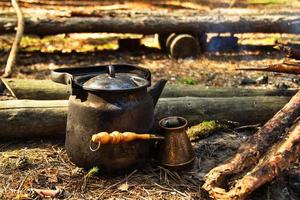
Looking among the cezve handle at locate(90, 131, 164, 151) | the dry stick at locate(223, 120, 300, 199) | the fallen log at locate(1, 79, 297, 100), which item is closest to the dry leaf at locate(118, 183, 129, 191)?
Answer: the cezve handle at locate(90, 131, 164, 151)

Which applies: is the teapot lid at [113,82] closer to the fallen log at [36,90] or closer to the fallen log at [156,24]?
the fallen log at [36,90]

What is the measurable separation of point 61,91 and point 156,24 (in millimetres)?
3851

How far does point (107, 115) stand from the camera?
119 inches

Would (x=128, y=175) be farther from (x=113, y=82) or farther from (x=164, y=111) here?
(x=164, y=111)

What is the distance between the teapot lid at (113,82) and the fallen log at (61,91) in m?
1.38

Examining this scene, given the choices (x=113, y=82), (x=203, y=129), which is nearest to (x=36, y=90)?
(x=113, y=82)

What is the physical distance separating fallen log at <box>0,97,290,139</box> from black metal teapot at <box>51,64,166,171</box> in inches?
27.6

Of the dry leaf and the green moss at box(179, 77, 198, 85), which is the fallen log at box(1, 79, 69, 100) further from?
the green moss at box(179, 77, 198, 85)

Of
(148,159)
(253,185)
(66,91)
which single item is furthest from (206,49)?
(253,185)

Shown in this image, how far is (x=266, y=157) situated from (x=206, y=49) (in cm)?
556

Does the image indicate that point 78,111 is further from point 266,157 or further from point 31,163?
point 266,157

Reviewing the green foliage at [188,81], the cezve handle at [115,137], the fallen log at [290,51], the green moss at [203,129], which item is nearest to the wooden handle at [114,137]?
the cezve handle at [115,137]

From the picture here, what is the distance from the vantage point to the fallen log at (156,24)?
25.2ft

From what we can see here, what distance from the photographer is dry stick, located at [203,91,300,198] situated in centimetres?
287
